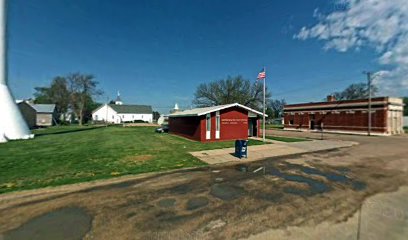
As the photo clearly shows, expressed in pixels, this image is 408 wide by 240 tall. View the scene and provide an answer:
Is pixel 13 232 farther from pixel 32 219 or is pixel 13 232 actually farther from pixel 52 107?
pixel 52 107

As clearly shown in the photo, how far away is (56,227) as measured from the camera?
425cm

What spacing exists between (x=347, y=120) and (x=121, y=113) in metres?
69.5

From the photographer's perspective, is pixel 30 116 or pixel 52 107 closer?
pixel 30 116

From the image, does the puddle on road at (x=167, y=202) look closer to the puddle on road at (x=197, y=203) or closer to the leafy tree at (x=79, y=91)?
the puddle on road at (x=197, y=203)

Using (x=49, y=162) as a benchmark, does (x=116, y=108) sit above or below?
above

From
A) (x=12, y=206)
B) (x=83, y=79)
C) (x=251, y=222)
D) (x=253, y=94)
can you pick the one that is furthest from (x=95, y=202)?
(x=83, y=79)

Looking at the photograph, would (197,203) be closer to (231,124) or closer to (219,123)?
(219,123)

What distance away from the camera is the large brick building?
1209 inches

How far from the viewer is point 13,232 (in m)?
4.05

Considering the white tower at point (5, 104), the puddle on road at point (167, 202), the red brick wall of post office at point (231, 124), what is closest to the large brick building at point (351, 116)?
the red brick wall of post office at point (231, 124)

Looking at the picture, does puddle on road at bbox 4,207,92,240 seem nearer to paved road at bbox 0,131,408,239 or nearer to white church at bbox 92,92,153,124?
paved road at bbox 0,131,408,239

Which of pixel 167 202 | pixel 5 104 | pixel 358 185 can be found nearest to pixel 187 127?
pixel 167 202

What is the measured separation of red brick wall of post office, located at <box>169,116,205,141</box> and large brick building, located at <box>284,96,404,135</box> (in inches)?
1112

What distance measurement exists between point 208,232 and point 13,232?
3937mm
